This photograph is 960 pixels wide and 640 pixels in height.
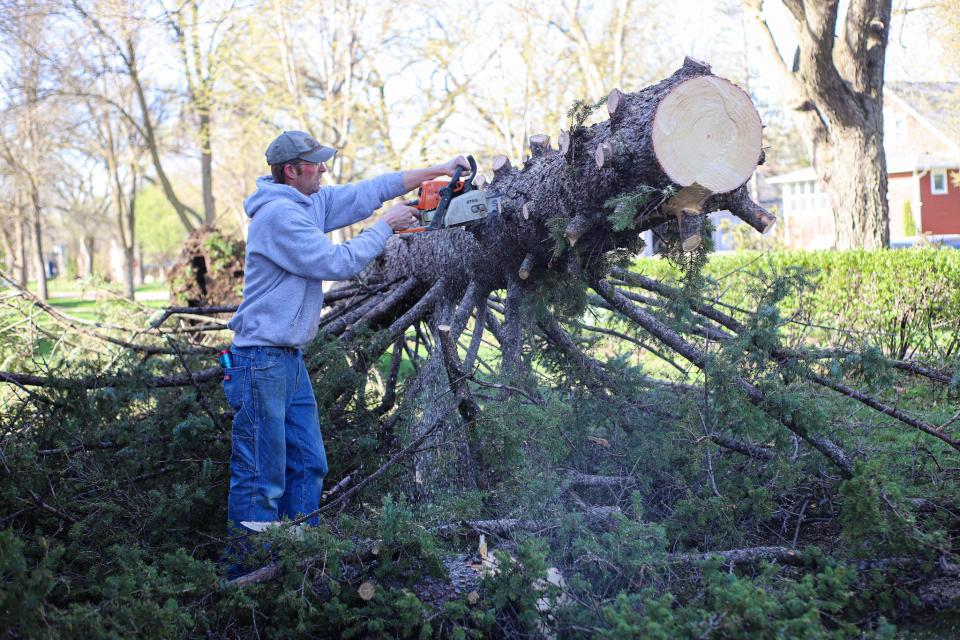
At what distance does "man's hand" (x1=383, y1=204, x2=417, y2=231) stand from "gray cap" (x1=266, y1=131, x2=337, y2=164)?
1.21ft

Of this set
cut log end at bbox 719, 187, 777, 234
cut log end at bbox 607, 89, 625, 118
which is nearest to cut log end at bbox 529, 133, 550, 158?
cut log end at bbox 607, 89, 625, 118

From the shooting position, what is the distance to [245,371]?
3.44m

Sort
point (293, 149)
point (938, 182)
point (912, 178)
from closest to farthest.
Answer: point (293, 149)
point (938, 182)
point (912, 178)

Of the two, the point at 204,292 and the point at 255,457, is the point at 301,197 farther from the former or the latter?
the point at 204,292

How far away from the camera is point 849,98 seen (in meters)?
10.0

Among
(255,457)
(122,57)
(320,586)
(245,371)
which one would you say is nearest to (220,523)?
(255,457)

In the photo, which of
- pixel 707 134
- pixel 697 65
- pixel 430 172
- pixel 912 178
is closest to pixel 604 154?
pixel 707 134

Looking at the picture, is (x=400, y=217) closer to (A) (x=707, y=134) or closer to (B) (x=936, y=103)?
(A) (x=707, y=134)

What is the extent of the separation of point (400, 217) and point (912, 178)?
117 feet

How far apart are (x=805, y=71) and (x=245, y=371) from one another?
889cm

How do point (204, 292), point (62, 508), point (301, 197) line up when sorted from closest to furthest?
point (62, 508)
point (301, 197)
point (204, 292)

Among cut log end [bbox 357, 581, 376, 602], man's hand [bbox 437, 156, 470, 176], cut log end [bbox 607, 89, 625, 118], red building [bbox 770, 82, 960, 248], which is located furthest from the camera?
red building [bbox 770, 82, 960, 248]

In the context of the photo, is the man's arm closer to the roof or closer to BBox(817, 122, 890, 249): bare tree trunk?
BBox(817, 122, 890, 249): bare tree trunk

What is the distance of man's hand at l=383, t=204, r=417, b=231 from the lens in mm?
3661
